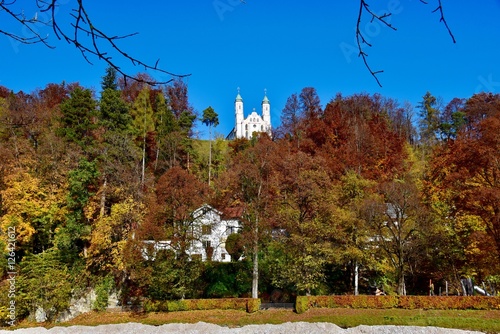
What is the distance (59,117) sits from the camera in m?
36.3

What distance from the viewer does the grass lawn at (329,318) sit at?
790 inches

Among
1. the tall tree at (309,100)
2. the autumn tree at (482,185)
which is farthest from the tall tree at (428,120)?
the autumn tree at (482,185)

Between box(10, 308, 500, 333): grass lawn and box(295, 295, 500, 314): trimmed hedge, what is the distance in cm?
61

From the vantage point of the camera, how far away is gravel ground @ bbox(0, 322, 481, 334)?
19.4m

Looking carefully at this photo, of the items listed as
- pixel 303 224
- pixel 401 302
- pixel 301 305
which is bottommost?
pixel 301 305

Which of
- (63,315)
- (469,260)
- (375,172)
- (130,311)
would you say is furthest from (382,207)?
(63,315)

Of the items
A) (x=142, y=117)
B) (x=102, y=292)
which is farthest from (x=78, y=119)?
(x=102, y=292)

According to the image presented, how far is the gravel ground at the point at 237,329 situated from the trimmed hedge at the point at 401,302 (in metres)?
2.92

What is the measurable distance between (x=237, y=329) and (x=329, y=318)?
4.77m

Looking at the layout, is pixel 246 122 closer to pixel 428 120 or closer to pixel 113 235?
pixel 428 120

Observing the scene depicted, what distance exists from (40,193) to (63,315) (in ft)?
25.4

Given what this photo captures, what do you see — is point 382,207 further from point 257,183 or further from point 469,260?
point 257,183

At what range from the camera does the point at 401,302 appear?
2336 cm

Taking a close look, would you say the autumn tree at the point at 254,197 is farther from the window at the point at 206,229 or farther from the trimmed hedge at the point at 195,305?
the window at the point at 206,229
